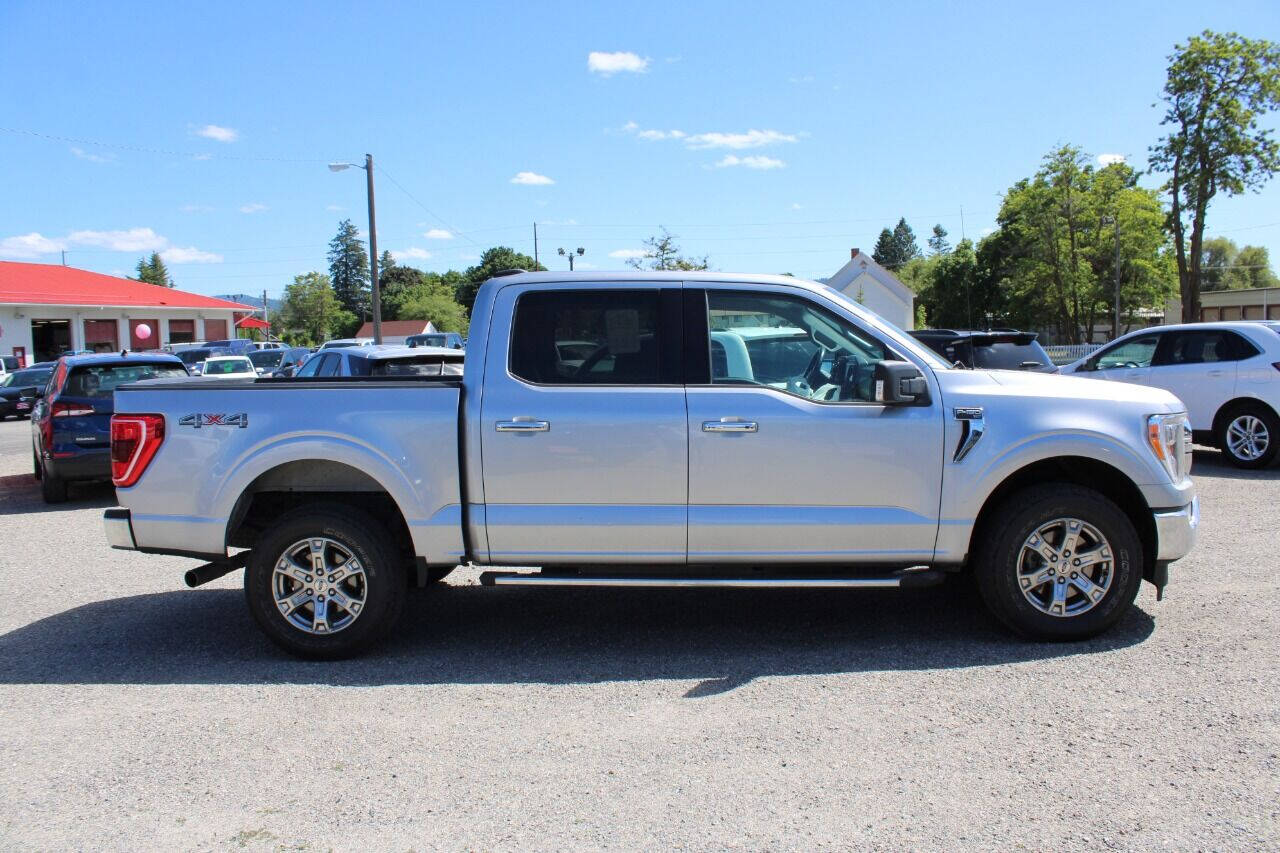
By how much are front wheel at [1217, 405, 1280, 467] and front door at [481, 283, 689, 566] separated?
29.9 ft

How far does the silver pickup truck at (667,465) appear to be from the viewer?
4965 millimetres

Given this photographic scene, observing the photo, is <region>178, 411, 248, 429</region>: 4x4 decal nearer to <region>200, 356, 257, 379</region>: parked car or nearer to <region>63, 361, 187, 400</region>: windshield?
<region>63, 361, 187, 400</region>: windshield

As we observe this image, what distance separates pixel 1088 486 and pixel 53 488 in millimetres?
10826

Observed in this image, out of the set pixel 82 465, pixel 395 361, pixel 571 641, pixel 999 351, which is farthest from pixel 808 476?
pixel 82 465

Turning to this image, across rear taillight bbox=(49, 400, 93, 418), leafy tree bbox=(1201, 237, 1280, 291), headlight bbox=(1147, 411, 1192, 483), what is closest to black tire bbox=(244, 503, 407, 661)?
headlight bbox=(1147, 411, 1192, 483)

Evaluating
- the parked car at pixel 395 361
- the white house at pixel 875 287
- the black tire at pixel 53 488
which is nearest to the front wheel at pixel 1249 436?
the parked car at pixel 395 361

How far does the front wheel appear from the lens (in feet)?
36.0

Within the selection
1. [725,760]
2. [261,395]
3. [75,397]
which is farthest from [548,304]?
[75,397]

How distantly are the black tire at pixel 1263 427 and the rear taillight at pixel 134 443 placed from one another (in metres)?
11.4

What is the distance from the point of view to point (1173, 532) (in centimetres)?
505

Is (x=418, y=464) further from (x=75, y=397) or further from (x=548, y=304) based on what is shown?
(x=75, y=397)

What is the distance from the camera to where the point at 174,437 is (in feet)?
17.0

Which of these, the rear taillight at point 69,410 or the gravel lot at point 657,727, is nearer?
the gravel lot at point 657,727

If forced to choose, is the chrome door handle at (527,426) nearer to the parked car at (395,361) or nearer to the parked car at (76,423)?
the parked car at (395,361)
